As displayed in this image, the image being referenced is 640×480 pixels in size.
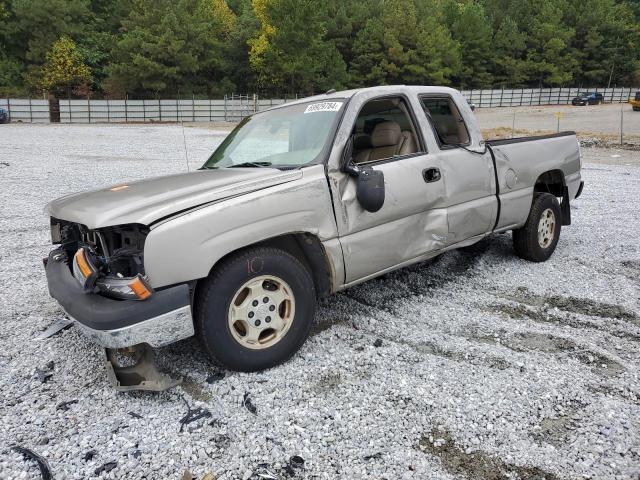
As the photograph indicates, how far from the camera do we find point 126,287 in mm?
2740

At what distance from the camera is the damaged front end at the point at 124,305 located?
267 centimetres

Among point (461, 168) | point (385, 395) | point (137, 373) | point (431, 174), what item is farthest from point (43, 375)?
point (461, 168)

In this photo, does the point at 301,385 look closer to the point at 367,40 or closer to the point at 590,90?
the point at 367,40

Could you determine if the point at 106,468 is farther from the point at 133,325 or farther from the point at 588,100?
the point at 588,100

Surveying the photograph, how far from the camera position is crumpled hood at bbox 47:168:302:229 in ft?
9.07

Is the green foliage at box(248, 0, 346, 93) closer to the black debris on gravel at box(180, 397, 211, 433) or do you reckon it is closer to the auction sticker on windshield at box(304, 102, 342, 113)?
the auction sticker on windshield at box(304, 102, 342, 113)

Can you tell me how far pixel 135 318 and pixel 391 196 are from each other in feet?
6.44

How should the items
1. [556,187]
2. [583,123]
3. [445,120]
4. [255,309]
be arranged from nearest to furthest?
[255,309] < [445,120] < [556,187] < [583,123]

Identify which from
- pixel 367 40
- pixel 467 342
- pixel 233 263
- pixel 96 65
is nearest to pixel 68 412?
pixel 233 263

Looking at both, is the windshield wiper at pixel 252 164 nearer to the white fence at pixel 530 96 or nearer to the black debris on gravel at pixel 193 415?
the black debris on gravel at pixel 193 415

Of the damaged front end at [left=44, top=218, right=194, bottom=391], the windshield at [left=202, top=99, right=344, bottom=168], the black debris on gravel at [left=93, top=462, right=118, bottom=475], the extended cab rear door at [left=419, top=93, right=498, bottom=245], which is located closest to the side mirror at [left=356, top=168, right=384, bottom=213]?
the windshield at [left=202, top=99, right=344, bottom=168]

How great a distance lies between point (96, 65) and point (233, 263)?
59.3 meters

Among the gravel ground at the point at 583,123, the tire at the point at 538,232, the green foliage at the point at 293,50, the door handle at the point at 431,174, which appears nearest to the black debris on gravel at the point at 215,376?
the door handle at the point at 431,174

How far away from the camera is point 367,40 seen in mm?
61312
